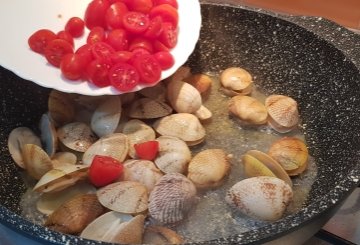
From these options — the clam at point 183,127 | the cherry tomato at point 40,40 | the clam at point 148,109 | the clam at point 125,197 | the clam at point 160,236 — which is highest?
the cherry tomato at point 40,40

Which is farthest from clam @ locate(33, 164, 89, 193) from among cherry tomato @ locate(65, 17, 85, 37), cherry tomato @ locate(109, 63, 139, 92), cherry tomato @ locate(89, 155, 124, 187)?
cherry tomato @ locate(65, 17, 85, 37)

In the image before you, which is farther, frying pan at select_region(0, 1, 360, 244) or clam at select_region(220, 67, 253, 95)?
clam at select_region(220, 67, 253, 95)

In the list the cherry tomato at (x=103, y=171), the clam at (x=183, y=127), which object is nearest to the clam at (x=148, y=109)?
the clam at (x=183, y=127)

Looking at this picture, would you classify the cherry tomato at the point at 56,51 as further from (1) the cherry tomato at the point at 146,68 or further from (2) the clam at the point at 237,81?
(2) the clam at the point at 237,81

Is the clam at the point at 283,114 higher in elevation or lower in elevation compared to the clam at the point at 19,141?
higher

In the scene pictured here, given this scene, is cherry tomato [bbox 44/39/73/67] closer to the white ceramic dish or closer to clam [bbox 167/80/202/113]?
the white ceramic dish

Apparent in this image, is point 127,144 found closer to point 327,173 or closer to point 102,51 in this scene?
point 102,51
